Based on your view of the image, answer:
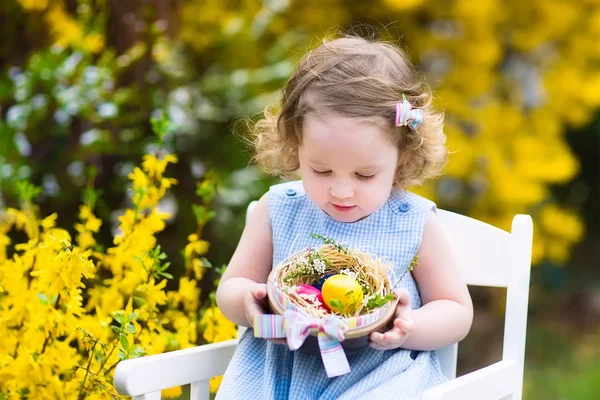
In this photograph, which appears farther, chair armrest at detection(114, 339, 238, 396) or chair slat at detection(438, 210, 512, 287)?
chair slat at detection(438, 210, 512, 287)

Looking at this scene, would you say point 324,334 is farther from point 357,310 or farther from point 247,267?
point 247,267

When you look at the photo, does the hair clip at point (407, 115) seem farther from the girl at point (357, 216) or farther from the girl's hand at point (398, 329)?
the girl's hand at point (398, 329)

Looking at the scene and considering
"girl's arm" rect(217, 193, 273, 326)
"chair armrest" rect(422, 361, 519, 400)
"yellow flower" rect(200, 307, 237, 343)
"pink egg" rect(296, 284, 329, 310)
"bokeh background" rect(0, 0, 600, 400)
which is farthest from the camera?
"bokeh background" rect(0, 0, 600, 400)

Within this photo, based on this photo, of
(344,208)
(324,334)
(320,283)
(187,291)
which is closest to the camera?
(324,334)

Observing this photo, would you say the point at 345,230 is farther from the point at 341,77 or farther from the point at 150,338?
the point at 150,338

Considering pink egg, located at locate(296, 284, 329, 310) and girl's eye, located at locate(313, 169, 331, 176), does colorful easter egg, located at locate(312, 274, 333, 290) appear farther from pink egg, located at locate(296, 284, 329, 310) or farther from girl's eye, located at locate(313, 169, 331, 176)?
girl's eye, located at locate(313, 169, 331, 176)

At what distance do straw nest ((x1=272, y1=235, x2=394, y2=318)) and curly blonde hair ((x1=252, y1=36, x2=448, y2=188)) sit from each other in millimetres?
267

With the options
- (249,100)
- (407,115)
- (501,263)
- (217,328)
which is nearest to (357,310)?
(407,115)

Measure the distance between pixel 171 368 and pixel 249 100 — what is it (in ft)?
7.85

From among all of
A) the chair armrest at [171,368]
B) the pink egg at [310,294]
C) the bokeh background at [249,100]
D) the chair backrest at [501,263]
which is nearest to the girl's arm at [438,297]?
the chair backrest at [501,263]

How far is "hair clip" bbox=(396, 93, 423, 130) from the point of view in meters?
1.76

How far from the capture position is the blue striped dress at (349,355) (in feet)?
5.76

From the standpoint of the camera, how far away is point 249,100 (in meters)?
4.01

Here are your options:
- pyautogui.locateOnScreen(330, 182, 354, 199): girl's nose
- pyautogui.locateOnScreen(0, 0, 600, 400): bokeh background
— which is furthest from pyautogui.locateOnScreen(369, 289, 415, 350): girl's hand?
pyautogui.locateOnScreen(0, 0, 600, 400): bokeh background
